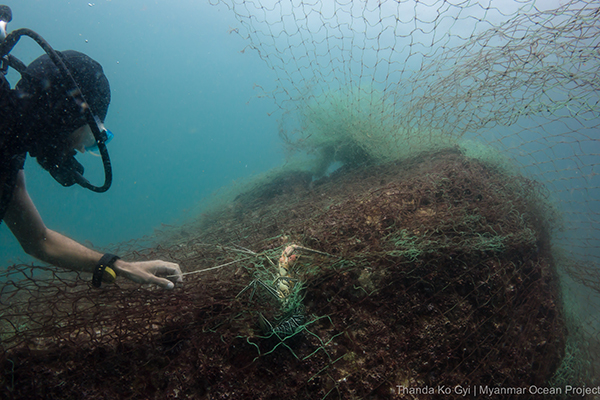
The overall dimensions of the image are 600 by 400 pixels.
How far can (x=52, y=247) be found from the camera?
6.44ft

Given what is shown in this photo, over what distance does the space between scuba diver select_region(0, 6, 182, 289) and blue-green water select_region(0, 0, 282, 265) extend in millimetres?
33514

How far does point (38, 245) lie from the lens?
6.33ft

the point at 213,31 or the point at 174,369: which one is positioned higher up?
the point at 213,31

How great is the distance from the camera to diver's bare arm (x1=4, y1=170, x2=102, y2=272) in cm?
187

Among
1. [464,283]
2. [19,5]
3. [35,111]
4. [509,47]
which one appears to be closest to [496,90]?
[509,47]

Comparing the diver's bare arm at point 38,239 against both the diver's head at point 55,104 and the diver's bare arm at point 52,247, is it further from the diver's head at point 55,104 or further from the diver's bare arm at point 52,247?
the diver's head at point 55,104

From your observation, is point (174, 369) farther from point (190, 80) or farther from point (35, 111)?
point (190, 80)

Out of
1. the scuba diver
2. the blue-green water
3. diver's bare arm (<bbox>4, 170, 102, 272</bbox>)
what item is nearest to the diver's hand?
the scuba diver

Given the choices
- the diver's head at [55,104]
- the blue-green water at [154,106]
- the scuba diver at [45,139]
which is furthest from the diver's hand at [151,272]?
the blue-green water at [154,106]

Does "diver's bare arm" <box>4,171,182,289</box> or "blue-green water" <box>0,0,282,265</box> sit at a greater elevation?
"blue-green water" <box>0,0,282,265</box>

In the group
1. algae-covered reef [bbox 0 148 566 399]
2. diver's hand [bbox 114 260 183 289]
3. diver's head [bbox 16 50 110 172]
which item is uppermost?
diver's head [bbox 16 50 110 172]

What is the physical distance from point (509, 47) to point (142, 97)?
376ft

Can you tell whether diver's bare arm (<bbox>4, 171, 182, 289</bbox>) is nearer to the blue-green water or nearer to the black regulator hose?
the black regulator hose

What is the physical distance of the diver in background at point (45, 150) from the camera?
1.72 meters
